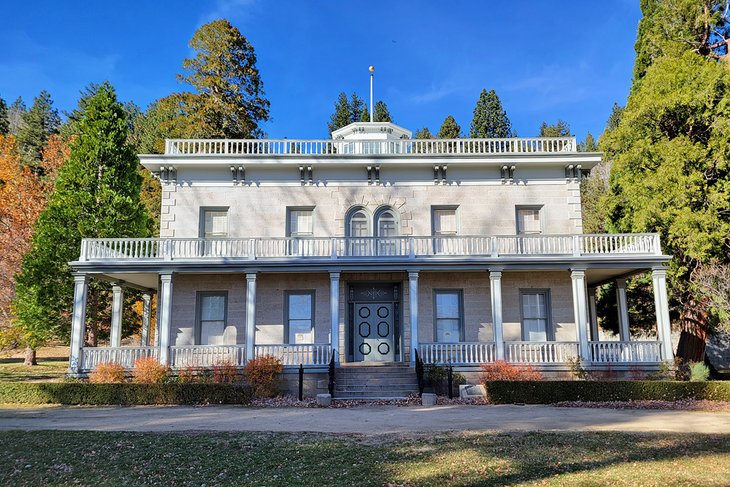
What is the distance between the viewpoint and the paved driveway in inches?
424

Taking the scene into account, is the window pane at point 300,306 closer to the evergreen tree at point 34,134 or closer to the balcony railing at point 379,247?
the balcony railing at point 379,247

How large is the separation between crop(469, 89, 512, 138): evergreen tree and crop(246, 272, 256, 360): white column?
122 ft

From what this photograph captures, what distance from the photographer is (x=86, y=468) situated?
777cm

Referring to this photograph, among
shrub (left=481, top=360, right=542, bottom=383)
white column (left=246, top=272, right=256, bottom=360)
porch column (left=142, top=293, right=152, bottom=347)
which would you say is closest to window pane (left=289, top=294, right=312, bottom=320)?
white column (left=246, top=272, right=256, bottom=360)

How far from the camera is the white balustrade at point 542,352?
17828 mm

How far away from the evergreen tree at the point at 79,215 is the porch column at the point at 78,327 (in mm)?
4455

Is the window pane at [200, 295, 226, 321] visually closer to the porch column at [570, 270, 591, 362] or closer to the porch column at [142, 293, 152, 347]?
the porch column at [142, 293, 152, 347]

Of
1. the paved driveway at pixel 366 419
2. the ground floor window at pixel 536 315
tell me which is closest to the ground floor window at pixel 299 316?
the paved driveway at pixel 366 419

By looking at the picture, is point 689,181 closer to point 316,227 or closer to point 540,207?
point 540,207

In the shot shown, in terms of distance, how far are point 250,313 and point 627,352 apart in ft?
40.5

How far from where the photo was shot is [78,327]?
699 inches

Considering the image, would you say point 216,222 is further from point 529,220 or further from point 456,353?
point 529,220

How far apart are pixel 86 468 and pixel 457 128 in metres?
49.9

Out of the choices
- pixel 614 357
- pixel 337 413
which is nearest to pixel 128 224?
pixel 337 413
